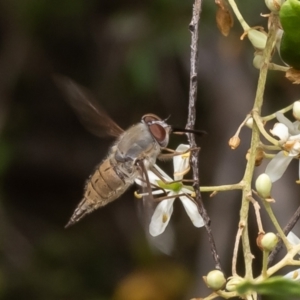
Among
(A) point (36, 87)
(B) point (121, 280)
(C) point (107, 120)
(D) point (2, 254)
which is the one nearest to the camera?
(C) point (107, 120)

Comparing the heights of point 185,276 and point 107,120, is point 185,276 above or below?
below

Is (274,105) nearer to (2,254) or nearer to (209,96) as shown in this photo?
(209,96)

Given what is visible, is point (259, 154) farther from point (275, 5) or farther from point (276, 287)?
point (276, 287)

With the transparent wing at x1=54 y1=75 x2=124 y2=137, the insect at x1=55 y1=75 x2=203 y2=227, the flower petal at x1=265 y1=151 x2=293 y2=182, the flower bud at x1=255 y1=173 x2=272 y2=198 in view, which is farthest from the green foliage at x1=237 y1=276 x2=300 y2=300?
the transparent wing at x1=54 y1=75 x2=124 y2=137

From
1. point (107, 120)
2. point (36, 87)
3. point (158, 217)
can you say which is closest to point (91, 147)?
point (36, 87)

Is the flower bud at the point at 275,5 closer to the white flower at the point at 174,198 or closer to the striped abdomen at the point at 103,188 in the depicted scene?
the white flower at the point at 174,198

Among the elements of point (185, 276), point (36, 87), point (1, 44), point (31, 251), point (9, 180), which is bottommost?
point (185, 276)

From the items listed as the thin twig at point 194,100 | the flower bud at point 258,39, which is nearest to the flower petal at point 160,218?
the thin twig at point 194,100
